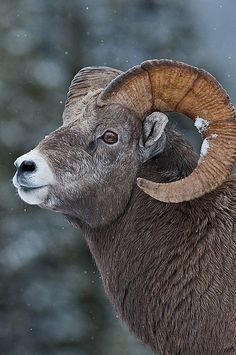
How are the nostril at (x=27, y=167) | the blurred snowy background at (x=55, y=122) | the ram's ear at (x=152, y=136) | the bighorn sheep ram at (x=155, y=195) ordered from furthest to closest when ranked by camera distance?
the blurred snowy background at (x=55, y=122)
the ram's ear at (x=152, y=136)
the bighorn sheep ram at (x=155, y=195)
the nostril at (x=27, y=167)

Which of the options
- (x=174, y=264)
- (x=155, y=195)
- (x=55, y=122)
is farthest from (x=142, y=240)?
(x=55, y=122)

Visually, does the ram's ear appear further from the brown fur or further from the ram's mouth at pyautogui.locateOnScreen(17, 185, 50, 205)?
the ram's mouth at pyautogui.locateOnScreen(17, 185, 50, 205)

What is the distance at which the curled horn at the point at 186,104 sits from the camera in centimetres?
775

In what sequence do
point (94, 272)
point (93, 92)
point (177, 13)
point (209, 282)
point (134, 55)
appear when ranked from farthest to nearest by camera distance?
point (177, 13)
point (134, 55)
point (94, 272)
point (93, 92)
point (209, 282)

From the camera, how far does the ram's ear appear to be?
815cm

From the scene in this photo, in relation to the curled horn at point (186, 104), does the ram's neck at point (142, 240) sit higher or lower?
lower

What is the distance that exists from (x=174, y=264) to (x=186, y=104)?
1041 millimetres

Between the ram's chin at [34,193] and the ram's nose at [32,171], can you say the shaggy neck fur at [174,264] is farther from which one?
the ram's nose at [32,171]

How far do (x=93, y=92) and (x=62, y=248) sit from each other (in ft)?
32.0

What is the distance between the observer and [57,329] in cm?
1817

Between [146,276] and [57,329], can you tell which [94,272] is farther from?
[146,276]

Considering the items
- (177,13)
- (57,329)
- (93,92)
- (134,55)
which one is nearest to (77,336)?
(57,329)

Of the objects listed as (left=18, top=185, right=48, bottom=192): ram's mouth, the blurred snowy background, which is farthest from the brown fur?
the blurred snowy background

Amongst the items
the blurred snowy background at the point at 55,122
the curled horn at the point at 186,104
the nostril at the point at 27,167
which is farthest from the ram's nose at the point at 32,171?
the blurred snowy background at the point at 55,122
